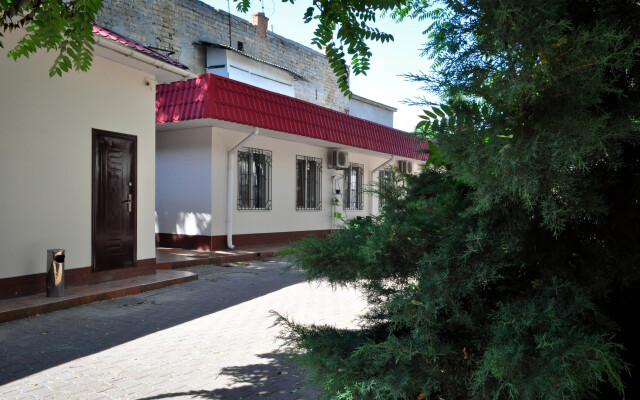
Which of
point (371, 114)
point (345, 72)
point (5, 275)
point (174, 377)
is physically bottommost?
point (174, 377)

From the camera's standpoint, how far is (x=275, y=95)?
523 inches

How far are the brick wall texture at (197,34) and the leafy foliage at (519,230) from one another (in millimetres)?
13168

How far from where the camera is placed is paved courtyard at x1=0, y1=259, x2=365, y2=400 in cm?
402

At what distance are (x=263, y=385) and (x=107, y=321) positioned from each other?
10.4 ft

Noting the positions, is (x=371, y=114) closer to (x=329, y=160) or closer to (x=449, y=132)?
(x=329, y=160)

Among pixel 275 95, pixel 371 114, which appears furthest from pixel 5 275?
pixel 371 114

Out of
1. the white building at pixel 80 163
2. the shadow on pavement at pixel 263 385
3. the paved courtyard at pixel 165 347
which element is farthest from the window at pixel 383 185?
the white building at pixel 80 163

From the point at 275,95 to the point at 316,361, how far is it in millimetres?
11720

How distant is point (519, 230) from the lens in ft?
5.70

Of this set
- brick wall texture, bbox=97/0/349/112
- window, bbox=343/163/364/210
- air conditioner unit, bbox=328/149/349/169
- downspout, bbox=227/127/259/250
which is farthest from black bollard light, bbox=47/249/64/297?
window, bbox=343/163/364/210

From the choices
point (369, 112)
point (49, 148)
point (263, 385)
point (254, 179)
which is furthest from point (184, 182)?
point (369, 112)

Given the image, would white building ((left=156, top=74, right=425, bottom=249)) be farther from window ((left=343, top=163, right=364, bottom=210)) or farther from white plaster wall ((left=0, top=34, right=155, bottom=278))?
white plaster wall ((left=0, top=34, right=155, bottom=278))

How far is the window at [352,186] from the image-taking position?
1873cm

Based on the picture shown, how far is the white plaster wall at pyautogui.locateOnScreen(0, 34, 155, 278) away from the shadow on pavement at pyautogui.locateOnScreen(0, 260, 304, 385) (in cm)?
122
